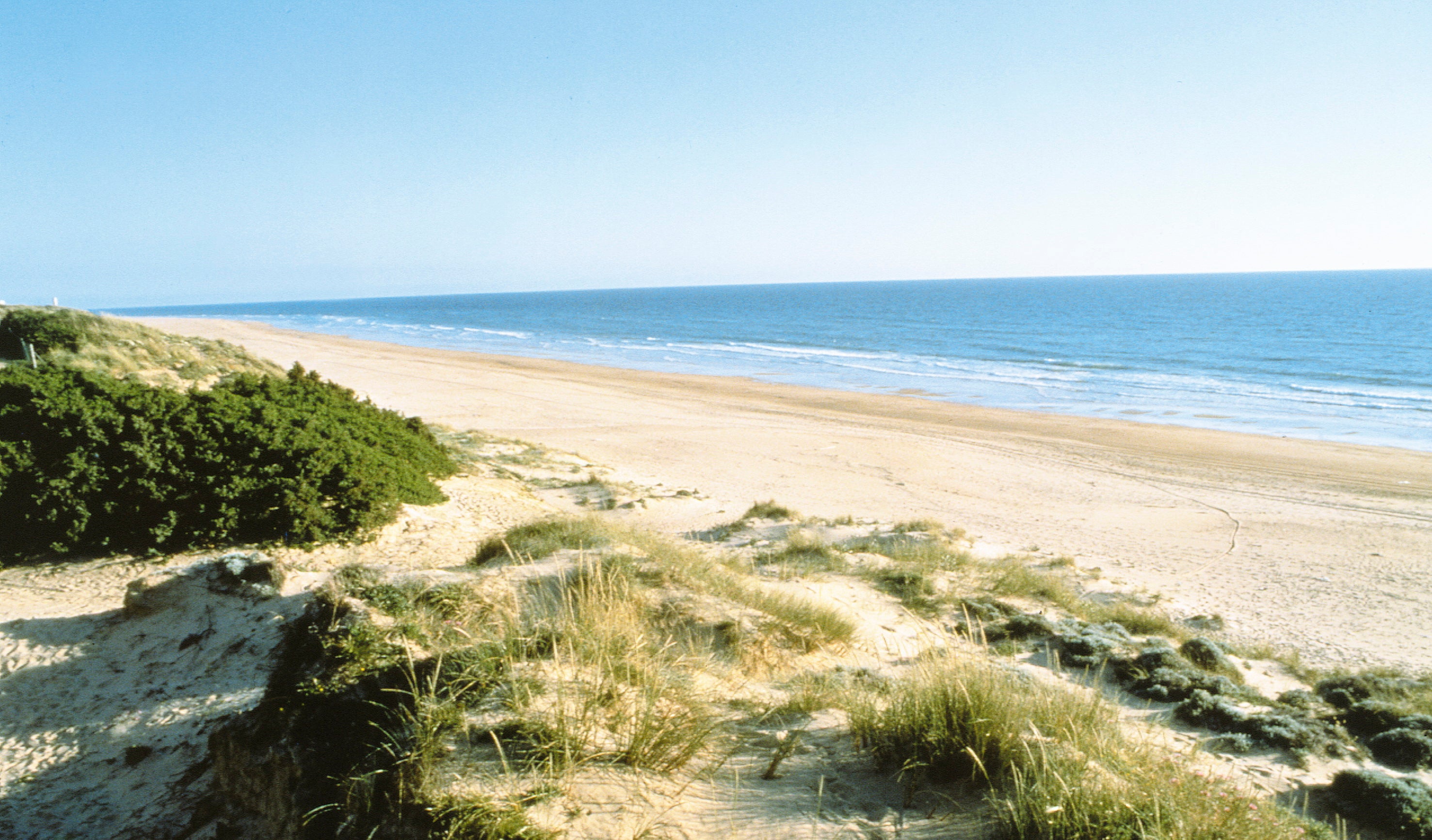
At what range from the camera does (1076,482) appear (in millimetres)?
18141

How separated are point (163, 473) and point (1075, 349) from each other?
52.3 m

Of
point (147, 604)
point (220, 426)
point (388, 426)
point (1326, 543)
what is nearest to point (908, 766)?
point (147, 604)

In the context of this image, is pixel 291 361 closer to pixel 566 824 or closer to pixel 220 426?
pixel 220 426

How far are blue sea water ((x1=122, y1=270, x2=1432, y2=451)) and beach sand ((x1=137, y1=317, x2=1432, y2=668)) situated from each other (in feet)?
16.5

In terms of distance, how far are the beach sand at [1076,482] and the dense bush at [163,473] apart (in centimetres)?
532

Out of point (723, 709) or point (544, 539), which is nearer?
point (723, 709)

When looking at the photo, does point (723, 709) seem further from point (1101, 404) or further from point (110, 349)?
point (1101, 404)

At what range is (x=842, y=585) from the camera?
868 cm

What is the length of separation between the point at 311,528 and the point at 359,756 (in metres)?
4.69

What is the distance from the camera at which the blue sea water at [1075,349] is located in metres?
30.0

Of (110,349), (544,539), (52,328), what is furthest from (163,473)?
(52,328)

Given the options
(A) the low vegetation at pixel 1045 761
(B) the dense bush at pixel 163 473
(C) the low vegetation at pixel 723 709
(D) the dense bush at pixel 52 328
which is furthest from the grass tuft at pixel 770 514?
(D) the dense bush at pixel 52 328

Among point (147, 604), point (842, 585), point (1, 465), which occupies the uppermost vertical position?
point (1, 465)

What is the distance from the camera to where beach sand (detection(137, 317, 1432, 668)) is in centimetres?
1091
